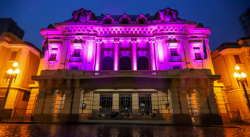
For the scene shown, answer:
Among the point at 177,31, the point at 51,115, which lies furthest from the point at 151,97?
the point at 51,115

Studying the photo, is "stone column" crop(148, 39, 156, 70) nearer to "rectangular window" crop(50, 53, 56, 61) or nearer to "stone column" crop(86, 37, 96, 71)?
"stone column" crop(86, 37, 96, 71)

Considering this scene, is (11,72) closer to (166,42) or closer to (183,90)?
(183,90)

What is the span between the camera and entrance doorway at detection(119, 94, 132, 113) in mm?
21391

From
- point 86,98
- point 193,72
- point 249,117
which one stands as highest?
point 193,72

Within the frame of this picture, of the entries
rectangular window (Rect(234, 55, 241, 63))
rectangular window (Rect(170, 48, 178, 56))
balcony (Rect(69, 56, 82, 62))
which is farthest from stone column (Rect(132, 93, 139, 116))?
rectangular window (Rect(234, 55, 241, 63))

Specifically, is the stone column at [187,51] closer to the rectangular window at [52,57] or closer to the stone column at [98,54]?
the stone column at [98,54]

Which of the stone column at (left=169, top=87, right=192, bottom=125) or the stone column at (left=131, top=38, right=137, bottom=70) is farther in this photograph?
the stone column at (left=131, top=38, right=137, bottom=70)

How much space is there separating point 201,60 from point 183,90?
994cm

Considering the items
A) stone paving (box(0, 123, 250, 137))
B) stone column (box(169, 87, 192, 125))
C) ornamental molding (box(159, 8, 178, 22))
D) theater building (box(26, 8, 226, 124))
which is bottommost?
stone paving (box(0, 123, 250, 137))

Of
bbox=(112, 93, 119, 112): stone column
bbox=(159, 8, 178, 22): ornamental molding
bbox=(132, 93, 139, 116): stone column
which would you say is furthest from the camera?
bbox=(159, 8, 178, 22): ornamental molding

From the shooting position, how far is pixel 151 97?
2175 centimetres

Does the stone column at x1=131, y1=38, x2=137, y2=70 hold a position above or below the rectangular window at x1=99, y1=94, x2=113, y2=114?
above

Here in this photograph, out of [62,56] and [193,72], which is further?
[62,56]

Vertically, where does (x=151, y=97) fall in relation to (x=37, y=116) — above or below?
above
